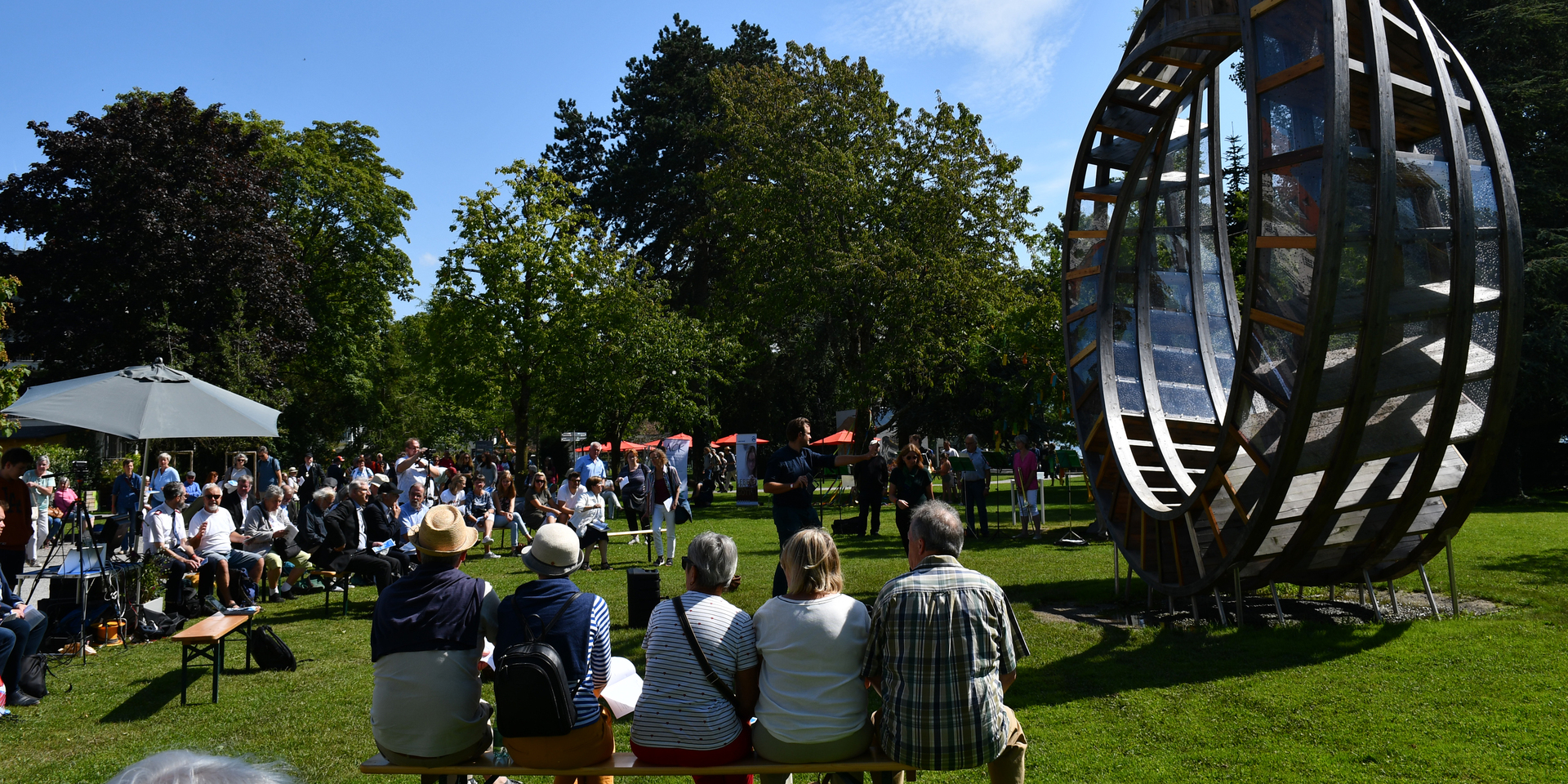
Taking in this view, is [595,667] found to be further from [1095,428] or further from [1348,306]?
[1095,428]

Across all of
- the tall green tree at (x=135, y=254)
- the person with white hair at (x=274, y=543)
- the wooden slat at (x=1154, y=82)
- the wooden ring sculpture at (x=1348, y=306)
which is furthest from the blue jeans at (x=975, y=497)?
the tall green tree at (x=135, y=254)

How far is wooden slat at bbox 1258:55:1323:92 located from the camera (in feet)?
23.3

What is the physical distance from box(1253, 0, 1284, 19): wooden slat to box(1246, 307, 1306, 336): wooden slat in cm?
239

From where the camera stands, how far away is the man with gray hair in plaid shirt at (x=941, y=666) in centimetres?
386

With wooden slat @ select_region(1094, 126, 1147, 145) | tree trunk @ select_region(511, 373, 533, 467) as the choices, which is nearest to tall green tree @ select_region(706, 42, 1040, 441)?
tree trunk @ select_region(511, 373, 533, 467)

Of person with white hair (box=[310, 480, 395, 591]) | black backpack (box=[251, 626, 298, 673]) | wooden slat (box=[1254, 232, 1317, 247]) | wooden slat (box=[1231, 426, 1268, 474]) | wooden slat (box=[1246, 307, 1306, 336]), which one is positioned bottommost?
black backpack (box=[251, 626, 298, 673])

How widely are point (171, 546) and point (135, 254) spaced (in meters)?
19.4

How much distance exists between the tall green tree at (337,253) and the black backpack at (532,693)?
113 feet

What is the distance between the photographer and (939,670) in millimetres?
3859

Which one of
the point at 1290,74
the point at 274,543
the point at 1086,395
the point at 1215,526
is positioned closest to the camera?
the point at 1290,74

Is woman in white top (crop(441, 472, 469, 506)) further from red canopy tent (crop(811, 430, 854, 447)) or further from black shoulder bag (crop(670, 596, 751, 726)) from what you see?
red canopy tent (crop(811, 430, 854, 447))

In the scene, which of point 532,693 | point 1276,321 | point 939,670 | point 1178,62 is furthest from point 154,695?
point 1178,62

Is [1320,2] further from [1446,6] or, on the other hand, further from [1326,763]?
[1446,6]

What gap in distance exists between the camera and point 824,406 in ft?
126
